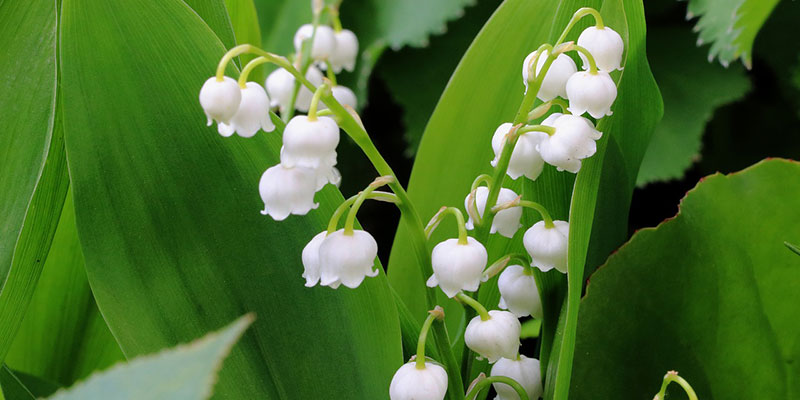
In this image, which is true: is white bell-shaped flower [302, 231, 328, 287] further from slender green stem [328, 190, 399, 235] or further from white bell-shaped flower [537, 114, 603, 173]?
white bell-shaped flower [537, 114, 603, 173]

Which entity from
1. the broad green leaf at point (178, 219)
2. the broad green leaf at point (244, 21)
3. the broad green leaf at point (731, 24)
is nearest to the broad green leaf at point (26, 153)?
the broad green leaf at point (178, 219)

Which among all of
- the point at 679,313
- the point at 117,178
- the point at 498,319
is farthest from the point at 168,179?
the point at 679,313

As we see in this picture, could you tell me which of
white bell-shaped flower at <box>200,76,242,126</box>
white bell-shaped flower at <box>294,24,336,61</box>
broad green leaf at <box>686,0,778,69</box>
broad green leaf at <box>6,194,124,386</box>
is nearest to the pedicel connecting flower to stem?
white bell-shaped flower at <box>200,76,242,126</box>

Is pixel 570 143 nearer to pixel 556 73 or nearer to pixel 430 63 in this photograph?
pixel 556 73

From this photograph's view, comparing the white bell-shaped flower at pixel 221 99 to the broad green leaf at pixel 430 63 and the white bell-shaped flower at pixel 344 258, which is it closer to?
the white bell-shaped flower at pixel 344 258

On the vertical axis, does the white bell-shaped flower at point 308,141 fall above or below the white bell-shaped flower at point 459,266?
above
